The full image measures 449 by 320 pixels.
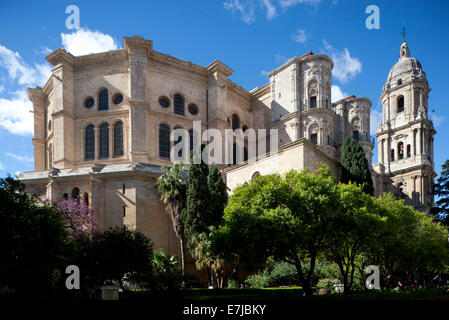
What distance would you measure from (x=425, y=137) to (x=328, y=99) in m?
20.8

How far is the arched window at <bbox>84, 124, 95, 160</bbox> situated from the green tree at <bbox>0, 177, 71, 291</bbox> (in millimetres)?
17976

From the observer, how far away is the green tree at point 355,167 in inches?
1244

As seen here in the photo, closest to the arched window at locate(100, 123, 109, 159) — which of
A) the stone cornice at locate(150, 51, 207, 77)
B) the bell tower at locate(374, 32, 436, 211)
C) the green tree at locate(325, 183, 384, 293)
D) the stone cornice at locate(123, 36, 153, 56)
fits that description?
the stone cornice at locate(123, 36, 153, 56)

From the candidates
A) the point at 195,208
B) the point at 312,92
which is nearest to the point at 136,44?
the point at 195,208

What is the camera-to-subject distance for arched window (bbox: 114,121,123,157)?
35.9m

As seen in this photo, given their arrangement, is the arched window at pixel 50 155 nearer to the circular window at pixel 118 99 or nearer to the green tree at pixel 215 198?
the circular window at pixel 118 99

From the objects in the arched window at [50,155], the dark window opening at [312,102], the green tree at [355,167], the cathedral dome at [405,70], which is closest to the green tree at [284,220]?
the green tree at [355,167]

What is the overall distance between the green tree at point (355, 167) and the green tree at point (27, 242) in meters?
23.5

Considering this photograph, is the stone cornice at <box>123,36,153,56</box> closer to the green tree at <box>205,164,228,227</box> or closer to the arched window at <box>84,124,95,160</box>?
the arched window at <box>84,124,95,160</box>

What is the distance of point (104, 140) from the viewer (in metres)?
36.5

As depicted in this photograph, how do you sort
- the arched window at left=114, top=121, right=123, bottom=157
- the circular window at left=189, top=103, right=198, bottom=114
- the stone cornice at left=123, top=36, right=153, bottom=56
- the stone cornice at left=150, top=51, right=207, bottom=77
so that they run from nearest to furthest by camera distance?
the stone cornice at left=123, top=36, right=153, bottom=56, the arched window at left=114, top=121, right=123, bottom=157, the stone cornice at left=150, top=51, right=207, bottom=77, the circular window at left=189, top=103, right=198, bottom=114

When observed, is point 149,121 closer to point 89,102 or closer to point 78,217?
point 89,102
